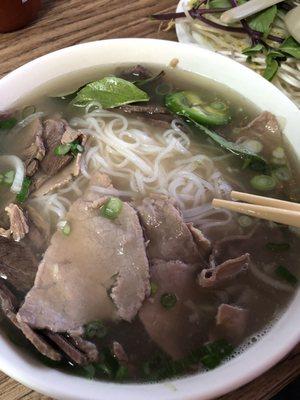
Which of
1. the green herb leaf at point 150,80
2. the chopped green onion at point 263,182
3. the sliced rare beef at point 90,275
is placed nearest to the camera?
the sliced rare beef at point 90,275

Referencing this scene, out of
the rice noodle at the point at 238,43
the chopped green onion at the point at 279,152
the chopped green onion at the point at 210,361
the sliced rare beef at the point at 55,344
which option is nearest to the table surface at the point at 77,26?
the rice noodle at the point at 238,43

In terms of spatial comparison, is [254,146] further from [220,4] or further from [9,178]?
[220,4]

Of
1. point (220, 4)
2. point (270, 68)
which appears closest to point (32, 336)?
point (270, 68)

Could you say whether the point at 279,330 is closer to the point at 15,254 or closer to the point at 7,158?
the point at 15,254

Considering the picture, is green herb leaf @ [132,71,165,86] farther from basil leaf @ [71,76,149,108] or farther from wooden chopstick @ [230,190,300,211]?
wooden chopstick @ [230,190,300,211]

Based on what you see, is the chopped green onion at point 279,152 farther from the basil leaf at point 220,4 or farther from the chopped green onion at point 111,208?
the basil leaf at point 220,4

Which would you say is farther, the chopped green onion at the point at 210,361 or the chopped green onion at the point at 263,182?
the chopped green onion at the point at 263,182

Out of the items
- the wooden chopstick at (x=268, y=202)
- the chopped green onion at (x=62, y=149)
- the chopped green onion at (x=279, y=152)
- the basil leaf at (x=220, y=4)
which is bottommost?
the chopped green onion at (x=279, y=152)
